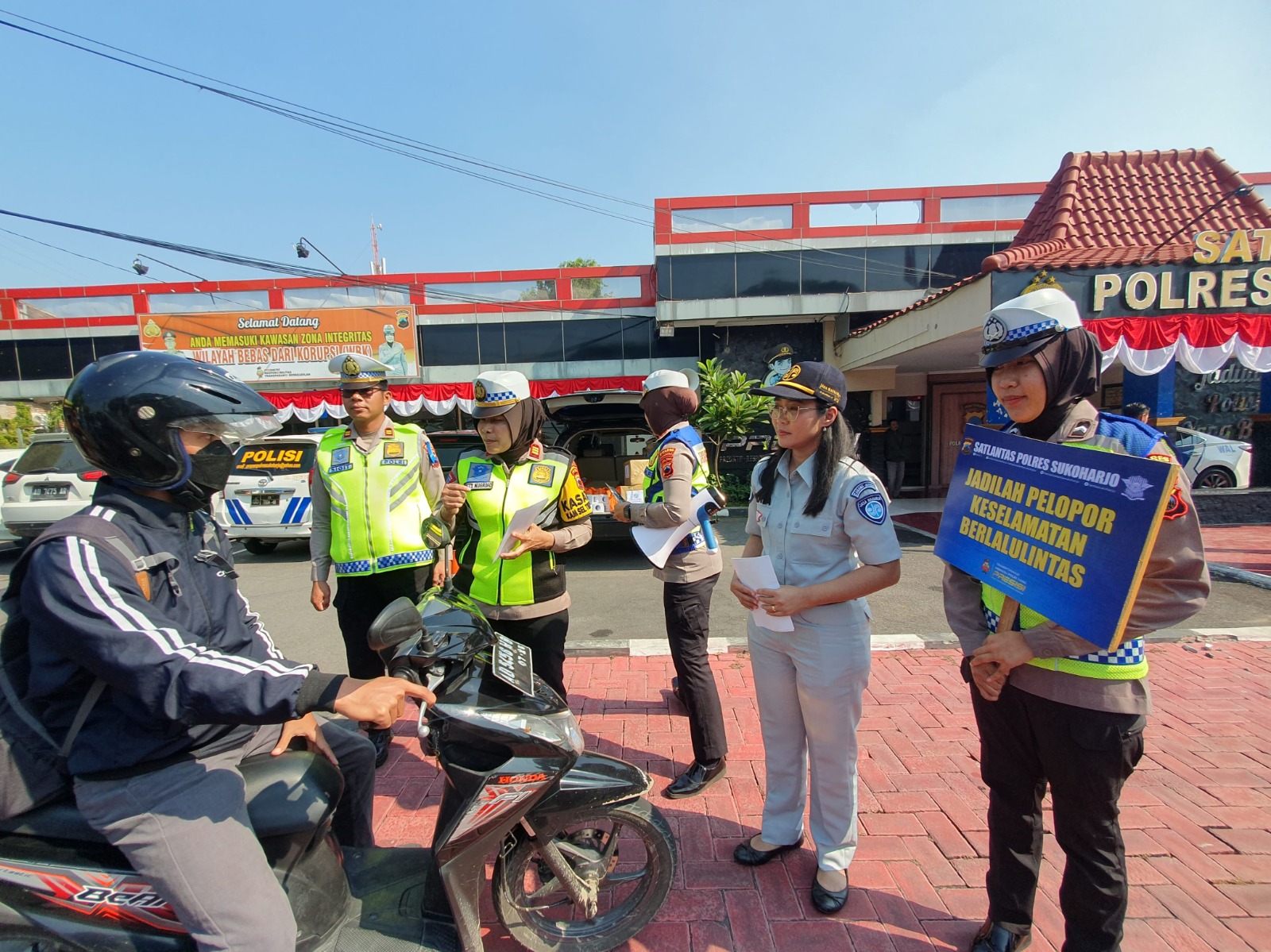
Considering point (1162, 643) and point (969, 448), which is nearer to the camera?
point (969, 448)

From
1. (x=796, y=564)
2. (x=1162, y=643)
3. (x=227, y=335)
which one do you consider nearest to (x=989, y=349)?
(x=796, y=564)

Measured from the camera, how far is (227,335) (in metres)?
17.2

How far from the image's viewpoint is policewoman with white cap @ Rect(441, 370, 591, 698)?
2.54 meters

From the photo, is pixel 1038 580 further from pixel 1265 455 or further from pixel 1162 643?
pixel 1265 455

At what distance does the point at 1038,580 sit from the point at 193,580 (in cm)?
211

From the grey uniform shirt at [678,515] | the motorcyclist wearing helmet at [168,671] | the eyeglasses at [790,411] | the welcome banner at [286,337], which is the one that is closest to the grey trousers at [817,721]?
the grey uniform shirt at [678,515]

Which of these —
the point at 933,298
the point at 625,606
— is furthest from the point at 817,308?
the point at 625,606

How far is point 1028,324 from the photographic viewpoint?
1575mm

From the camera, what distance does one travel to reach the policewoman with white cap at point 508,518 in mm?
2537

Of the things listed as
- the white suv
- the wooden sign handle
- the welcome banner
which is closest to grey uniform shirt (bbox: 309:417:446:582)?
the wooden sign handle

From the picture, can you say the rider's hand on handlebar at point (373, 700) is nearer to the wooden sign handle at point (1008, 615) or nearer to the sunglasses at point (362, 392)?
the wooden sign handle at point (1008, 615)

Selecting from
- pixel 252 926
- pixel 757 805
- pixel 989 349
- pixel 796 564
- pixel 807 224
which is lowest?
pixel 757 805

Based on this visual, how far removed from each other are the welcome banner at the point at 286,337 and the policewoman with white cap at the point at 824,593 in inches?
644

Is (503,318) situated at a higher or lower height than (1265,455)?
higher
